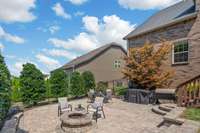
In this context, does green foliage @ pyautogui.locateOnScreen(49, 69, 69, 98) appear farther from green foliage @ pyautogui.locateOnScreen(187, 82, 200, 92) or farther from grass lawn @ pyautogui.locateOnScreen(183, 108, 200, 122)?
grass lawn @ pyautogui.locateOnScreen(183, 108, 200, 122)

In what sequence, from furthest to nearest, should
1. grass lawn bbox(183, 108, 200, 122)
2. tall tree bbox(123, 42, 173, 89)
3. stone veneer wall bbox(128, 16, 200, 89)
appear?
tall tree bbox(123, 42, 173, 89)
stone veneer wall bbox(128, 16, 200, 89)
grass lawn bbox(183, 108, 200, 122)

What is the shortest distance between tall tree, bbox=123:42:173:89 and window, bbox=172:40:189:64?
525mm

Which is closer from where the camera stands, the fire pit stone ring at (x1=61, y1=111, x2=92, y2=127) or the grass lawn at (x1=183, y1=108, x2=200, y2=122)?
the grass lawn at (x1=183, y1=108, x2=200, y2=122)

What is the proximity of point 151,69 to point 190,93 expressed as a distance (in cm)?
436

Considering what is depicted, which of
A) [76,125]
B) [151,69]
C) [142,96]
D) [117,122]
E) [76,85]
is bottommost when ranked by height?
[117,122]

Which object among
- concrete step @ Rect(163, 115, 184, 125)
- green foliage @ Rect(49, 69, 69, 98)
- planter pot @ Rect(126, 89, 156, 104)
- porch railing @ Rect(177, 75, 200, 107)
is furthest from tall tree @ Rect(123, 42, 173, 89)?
concrete step @ Rect(163, 115, 184, 125)

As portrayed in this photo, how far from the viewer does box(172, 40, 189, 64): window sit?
15.1 meters

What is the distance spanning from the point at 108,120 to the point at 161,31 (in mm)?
9207

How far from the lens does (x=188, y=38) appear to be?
1475cm

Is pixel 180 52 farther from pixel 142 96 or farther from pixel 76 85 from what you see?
pixel 76 85

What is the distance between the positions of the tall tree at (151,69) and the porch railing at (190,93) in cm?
331

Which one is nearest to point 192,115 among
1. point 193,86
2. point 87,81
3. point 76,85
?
point 193,86

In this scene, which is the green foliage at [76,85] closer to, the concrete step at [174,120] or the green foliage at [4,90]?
the concrete step at [174,120]

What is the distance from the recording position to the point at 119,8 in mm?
19672
